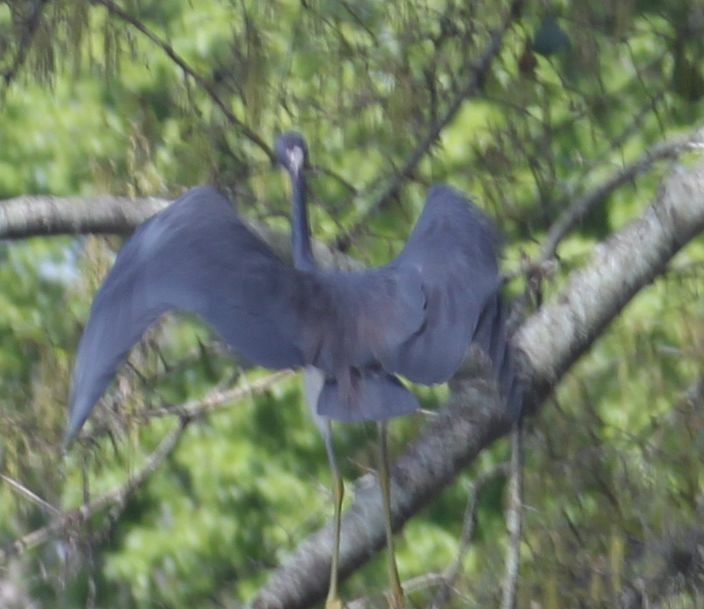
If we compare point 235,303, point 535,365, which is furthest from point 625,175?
point 235,303

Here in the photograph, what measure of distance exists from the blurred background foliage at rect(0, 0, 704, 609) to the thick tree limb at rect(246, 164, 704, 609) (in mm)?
129

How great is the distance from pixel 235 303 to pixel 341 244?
0.78 metres

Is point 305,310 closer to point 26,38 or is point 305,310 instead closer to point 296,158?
point 296,158

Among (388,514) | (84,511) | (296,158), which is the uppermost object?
(296,158)

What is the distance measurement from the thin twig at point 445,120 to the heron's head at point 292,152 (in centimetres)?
18

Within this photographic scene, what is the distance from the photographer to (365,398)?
1569mm

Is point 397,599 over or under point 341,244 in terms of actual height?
under

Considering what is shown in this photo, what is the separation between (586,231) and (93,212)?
172cm

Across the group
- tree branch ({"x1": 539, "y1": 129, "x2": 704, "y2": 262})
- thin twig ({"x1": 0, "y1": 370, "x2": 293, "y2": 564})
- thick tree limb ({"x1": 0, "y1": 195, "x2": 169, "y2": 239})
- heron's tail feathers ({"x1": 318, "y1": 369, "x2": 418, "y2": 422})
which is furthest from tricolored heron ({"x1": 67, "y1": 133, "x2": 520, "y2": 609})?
thin twig ({"x1": 0, "y1": 370, "x2": 293, "y2": 564})

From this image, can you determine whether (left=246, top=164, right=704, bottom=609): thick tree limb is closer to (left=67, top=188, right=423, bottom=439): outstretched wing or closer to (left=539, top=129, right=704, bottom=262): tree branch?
(left=539, top=129, right=704, bottom=262): tree branch

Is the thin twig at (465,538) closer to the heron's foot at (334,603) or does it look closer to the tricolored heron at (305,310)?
the heron's foot at (334,603)

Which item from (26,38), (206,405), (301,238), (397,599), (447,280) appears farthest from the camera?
(206,405)

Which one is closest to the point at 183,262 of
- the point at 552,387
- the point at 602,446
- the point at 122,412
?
the point at 552,387

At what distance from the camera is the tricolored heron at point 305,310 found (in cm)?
156
